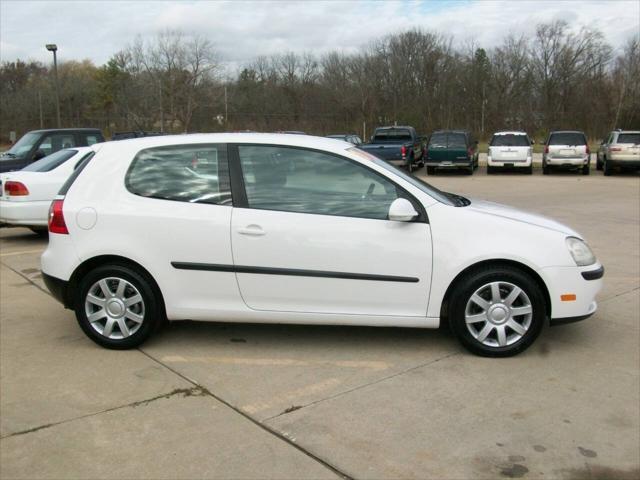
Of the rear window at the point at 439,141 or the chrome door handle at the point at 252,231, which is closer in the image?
the chrome door handle at the point at 252,231

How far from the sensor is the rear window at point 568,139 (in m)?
23.3

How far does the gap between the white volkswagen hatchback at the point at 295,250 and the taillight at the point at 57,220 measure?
0.01 metres

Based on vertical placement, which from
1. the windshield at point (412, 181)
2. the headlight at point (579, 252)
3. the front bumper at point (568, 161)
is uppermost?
the front bumper at point (568, 161)

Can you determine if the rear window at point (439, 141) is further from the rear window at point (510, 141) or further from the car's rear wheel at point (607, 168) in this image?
the car's rear wheel at point (607, 168)

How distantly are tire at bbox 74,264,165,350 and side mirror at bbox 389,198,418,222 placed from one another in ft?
→ 6.17

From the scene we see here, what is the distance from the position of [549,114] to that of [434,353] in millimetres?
53276

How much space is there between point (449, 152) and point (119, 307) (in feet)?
65.0

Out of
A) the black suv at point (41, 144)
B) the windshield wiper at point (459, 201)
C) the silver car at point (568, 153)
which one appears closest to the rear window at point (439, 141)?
the silver car at point (568, 153)

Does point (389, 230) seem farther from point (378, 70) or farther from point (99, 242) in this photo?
point (378, 70)

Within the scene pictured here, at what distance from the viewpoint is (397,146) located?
22.5 metres

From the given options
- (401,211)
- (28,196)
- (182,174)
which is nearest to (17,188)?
(28,196)

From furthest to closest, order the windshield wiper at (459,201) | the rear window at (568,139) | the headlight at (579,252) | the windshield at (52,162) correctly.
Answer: the rear window at (568,139), the windshield at (52,162), the windshield wiper at (459,201), the headlight at (579,252)

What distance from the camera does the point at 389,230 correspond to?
4.32 metres

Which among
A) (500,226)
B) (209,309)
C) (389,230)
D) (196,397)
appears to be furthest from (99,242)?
(500,226)
